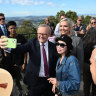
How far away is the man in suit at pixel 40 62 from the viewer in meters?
2.17

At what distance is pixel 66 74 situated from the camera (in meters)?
1.71

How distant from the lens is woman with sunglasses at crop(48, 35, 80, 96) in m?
1.58

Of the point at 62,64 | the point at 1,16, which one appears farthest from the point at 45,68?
the point at 1,16

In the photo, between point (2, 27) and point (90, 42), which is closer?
point (90, 42)

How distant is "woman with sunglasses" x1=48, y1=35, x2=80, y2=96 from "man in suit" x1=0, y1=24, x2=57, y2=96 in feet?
1.16

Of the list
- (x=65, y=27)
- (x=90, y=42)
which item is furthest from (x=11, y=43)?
(x=90, y=42)

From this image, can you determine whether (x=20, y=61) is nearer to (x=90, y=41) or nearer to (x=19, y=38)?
(x=19, y=38)

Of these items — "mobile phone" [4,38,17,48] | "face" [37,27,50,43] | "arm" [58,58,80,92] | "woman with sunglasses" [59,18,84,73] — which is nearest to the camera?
"arm" [58,58,80,92]

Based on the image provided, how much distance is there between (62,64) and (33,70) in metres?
0.57

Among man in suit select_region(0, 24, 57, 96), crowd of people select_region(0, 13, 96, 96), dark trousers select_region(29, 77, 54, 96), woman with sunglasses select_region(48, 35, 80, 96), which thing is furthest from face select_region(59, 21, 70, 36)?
dark trousers select_region(29, 77, 54, 96)

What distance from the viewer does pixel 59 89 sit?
5.33ft

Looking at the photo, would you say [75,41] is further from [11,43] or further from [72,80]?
[11,43]

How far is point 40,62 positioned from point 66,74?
571 mm

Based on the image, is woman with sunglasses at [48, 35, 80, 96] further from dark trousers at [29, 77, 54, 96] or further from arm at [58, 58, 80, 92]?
dark trousers at [29, 77, 54, 96]
